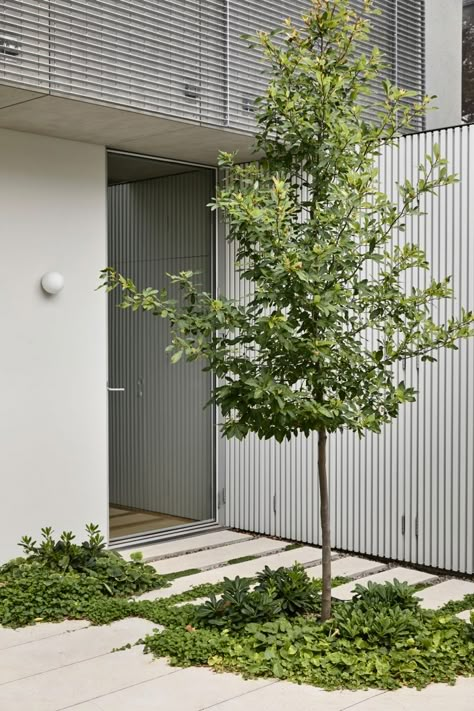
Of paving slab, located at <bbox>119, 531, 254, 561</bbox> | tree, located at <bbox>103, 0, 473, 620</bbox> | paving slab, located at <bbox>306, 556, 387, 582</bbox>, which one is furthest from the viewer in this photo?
paving slab, located at <bbox>119, 531, 254, 561</bbox>

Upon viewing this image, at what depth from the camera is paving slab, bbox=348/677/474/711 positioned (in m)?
3.92

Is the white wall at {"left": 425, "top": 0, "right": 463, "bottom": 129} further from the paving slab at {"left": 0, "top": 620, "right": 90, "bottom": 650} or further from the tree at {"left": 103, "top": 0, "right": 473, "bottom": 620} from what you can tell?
the paving slab at {"left": 0, "top": 620, "right": 90, "bottom": 650}

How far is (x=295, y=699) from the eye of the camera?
159 inches

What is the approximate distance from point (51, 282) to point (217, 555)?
2185 mm

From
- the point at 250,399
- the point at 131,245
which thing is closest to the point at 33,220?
the point at 131,245

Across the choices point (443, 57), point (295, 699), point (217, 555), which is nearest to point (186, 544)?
point (217, 555)

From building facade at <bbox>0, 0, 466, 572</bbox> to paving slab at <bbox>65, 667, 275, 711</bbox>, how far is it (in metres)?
2.21

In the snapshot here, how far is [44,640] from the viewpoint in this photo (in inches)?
191

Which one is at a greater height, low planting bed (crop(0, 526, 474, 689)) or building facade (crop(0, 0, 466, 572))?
building facade (crop(0, 0, 466, 572))

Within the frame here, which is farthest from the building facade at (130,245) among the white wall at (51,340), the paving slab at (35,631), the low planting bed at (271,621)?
the paving slab at (35,631)

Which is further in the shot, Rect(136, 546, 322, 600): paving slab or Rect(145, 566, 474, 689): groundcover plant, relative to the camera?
Rect(136, 546, 322, 600): paving slab

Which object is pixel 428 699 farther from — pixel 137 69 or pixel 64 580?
pixel 137 69

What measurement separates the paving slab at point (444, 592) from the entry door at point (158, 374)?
227 centimetres

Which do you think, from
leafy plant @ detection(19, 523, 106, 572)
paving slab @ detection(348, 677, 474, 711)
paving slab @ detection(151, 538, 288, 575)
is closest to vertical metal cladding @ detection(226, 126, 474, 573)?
paving slab @ detection(151, 538, 288, 575)
